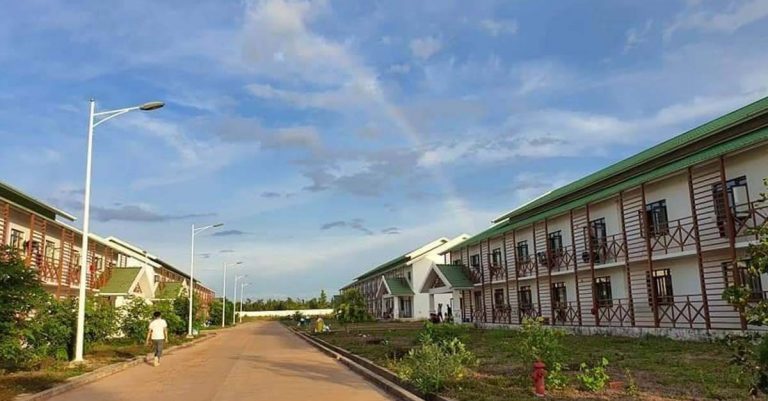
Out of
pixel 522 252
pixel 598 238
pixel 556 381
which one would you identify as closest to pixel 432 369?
pixel 556 381

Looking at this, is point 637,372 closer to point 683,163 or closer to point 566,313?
point 683,163

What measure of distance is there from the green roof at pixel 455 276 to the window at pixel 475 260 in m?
0.80

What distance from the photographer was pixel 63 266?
1204 inches

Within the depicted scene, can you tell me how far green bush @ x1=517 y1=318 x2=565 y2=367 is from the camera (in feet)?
35.2

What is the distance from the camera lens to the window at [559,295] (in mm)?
30819

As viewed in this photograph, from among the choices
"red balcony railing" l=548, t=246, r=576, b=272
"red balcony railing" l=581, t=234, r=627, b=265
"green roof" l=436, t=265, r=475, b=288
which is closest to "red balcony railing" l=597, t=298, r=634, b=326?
"red balcony railing" l=581, t=234, r=627, b=265

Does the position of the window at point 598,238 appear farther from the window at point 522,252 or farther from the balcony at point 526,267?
the window at point 522,252

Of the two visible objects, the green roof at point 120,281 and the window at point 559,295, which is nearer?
the window at point 559,295

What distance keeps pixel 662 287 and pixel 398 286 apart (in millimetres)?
41565

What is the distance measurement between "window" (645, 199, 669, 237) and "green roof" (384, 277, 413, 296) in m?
38.9

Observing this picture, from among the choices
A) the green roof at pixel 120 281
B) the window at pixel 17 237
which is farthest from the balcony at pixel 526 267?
the window at pixel 17 237

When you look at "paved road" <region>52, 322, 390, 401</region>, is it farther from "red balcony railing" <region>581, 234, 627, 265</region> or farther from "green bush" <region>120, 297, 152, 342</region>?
"red balcony railing" <region>581, 234, 627, 265</region>

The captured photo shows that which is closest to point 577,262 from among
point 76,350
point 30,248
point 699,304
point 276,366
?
point 699,304

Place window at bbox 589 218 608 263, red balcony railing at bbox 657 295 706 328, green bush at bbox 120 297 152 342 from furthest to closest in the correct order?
green bush at bbox 120 297 152 342, window at bbox 589 218 608 263, red balcony railing at bbox 657 295 706 328
